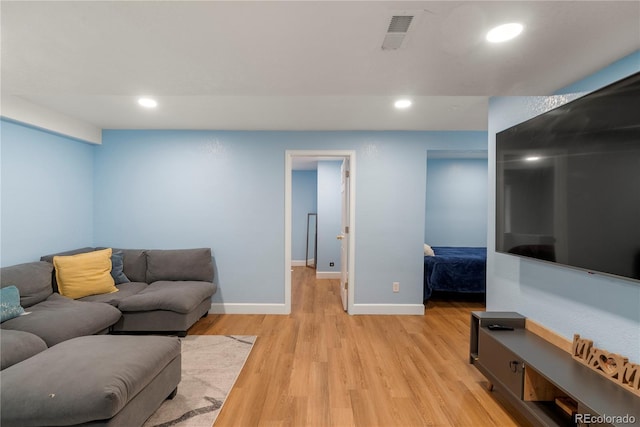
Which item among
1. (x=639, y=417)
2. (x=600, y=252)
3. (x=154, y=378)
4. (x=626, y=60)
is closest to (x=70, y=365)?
(x=154, y=378)

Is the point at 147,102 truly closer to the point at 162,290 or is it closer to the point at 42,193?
the point at 42,193

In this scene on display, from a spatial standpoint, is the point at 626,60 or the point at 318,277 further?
the point at 318,277

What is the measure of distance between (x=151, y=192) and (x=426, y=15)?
12.4 feet

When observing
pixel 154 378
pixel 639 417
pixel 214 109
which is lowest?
pixel 154 378

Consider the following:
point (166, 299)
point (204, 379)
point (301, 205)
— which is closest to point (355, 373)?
point (204, 379)

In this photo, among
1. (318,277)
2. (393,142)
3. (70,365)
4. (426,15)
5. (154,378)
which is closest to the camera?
(426,15)

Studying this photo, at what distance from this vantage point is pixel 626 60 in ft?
5.32

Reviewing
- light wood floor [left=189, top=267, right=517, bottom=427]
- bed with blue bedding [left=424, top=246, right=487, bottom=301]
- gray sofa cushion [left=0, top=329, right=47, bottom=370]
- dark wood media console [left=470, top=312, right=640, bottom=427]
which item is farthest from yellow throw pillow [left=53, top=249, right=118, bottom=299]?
bed with blue bedding [left=424, top=246, right=487, bottom=301]

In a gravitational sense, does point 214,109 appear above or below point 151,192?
above

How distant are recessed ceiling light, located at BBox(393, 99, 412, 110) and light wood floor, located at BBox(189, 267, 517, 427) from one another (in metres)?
2.43

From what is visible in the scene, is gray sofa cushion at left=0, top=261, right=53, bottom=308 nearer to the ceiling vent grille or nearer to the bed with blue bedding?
the ceiling vent grille

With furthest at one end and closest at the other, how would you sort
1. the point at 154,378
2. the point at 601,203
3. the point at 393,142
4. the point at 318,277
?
the point at 318,277
the point at 393,142
the point at 154,378
the point at 601,203

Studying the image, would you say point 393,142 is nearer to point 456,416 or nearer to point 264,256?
point 264,256

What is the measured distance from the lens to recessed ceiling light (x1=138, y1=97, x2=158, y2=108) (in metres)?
2.67
